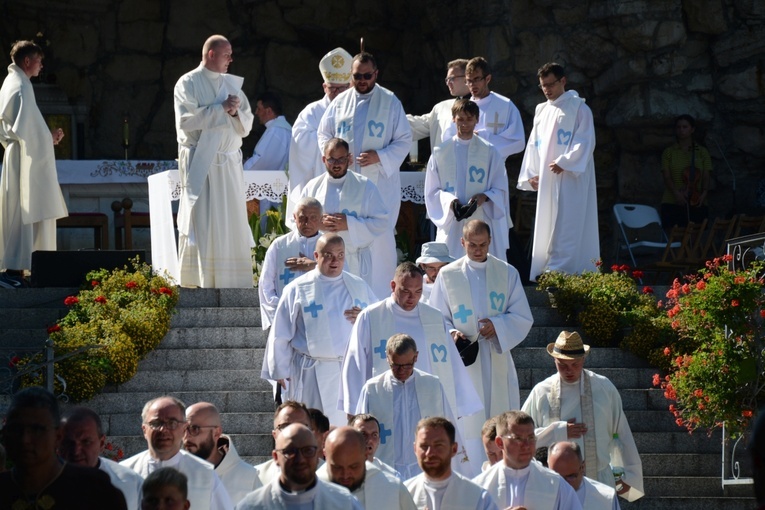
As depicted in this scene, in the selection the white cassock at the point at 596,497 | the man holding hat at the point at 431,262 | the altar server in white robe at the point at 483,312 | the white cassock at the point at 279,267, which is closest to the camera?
the white cassock at the point at 596,497

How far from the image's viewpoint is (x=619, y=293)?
44.8 ft

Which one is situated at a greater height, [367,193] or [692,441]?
[367,193]

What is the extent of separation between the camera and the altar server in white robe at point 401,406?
32.1 feet

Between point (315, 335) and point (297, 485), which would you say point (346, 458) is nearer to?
point (297, 485)

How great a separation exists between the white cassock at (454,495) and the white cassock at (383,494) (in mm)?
151

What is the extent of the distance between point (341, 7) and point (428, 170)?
782 centimetres

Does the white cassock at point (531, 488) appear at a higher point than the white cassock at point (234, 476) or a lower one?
lower

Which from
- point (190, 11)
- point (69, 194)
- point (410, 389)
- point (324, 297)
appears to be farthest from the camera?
point (190, 11)

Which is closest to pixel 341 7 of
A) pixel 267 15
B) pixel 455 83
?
pixel 267 15

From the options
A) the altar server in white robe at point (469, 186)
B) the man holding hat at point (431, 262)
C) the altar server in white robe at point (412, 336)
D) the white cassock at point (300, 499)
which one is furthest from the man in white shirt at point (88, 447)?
the altar server in white robe at point (469, 186)

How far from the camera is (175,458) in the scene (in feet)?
26.4

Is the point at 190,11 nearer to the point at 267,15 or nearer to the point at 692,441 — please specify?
the point at 267,15

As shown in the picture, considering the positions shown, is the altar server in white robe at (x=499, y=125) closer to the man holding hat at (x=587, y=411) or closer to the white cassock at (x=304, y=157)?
the white cassock at (x=304, y=157)

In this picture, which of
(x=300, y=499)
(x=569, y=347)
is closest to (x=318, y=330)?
(x=569, y=347)
